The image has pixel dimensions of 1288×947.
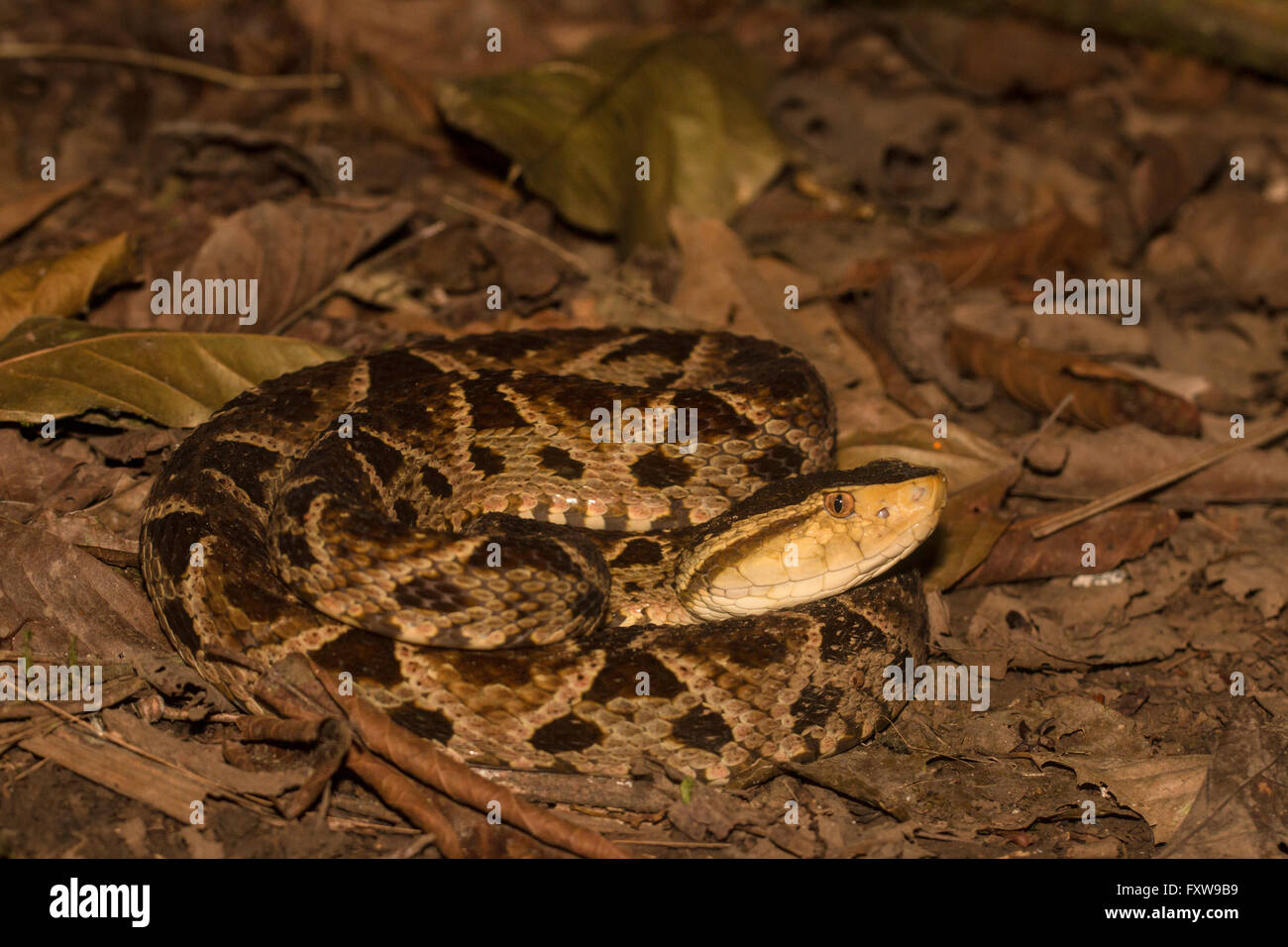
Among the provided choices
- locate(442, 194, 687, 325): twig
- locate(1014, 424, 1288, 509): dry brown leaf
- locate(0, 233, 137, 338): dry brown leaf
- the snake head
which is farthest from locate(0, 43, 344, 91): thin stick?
locate(1014, 424, 1288, 509): dry brown leaf

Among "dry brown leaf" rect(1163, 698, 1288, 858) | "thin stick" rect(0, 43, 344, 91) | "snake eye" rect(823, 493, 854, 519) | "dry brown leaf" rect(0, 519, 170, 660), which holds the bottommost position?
"dry brown leaf" rect(1163, 698, 1288, 858)

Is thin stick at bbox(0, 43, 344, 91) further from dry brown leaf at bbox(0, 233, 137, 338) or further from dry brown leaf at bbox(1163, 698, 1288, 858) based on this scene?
dry brown leaf at bbox(1163, 698, 1288, 858)

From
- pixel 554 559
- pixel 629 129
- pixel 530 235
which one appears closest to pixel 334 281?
pixel 530 235

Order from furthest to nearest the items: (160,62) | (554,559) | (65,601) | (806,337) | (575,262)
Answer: (160,62) < (575,262) < (806,337) < (65,601) < (554,559)

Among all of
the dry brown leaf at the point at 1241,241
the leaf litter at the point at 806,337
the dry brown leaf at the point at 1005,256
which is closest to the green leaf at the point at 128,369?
the leaf litter at the point at 806,337

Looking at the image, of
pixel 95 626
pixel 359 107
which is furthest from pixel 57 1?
pixel 95 626

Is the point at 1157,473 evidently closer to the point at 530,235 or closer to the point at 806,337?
the point at 806,337

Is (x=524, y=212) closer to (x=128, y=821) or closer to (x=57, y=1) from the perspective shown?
(x=128, y=821)
